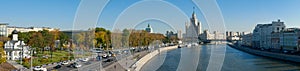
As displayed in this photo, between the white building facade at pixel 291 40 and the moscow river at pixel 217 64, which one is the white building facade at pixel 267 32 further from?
the moscow river at pixel 217 64

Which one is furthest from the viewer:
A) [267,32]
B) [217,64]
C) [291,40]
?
[267,32]

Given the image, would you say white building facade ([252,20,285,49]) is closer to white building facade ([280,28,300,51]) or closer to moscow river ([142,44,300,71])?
white building facade ([280,28,300,51])

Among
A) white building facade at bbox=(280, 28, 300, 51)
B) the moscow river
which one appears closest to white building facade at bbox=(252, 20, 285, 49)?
white building facade at bbox=(280, 28, 300, 51)

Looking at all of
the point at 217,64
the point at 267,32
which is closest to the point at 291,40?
the point at 267,32

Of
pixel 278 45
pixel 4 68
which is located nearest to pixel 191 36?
pixel 278 45

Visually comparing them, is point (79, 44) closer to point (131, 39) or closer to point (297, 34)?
point (131, 39)

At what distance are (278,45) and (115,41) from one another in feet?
35.5

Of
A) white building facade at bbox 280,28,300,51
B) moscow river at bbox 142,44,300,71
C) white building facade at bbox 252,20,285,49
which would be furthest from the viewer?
white building facade at bbox 252,20,285,49

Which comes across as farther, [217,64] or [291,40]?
[291,40]

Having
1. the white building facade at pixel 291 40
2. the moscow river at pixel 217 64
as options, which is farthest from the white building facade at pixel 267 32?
the moscow river at pixel 217 64

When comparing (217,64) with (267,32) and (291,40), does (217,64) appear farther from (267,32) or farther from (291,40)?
(267,32)

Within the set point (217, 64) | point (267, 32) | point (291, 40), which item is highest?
point (267, 32)

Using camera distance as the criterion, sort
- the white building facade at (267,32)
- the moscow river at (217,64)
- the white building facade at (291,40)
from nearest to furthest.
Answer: the moscow river at (217,64) < the white building facade at (291,40) < the white building facade at (267,32)

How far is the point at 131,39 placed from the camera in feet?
52.4
